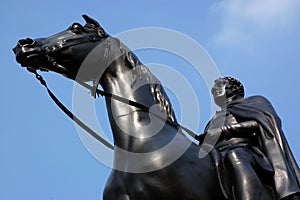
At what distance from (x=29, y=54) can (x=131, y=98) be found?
1.26 m

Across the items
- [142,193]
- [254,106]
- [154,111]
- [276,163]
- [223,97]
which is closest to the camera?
[142,193]

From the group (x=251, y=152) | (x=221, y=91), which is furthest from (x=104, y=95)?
(x=221, y=91)

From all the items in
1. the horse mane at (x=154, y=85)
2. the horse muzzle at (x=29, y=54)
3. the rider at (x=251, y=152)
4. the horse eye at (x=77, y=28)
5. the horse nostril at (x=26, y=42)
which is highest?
the horse eye at (x=77, y=28)

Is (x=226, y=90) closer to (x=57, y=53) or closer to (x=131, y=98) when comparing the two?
(x=131, y=98)

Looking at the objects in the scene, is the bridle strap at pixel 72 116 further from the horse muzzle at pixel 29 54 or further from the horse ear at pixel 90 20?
the horse ear at pixel 90 20

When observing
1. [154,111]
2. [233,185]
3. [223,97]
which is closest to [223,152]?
[233,185]

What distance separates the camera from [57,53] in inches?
319

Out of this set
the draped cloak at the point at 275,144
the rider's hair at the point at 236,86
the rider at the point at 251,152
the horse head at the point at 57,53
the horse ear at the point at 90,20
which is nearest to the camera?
the rider at the point at 251,152

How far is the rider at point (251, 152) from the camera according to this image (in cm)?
792

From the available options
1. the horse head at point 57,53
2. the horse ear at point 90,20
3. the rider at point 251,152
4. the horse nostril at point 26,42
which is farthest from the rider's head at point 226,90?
the horse nostril at point 26,42

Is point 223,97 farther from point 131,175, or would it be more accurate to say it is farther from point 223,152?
point 131,175

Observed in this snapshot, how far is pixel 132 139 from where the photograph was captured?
7559mm

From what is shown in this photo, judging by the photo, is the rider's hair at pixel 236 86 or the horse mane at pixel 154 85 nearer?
→ the horse mane at pixel 154 85

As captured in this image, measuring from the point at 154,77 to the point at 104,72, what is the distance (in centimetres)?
57
